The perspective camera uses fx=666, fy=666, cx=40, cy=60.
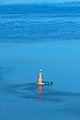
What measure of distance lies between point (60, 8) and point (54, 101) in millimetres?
42968

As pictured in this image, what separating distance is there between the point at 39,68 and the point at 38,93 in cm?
443

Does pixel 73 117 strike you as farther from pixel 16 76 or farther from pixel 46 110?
pixel 16 76

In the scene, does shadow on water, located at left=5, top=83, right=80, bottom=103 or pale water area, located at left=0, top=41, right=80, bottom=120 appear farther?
shadow on water, located at left=5, top=83, right=80, bottom=103

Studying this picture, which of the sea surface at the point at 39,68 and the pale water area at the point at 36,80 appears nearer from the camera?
the pale water area at the point at 36,80

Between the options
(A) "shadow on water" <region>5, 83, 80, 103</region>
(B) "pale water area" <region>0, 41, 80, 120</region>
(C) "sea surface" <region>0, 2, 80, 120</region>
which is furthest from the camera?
(A) "shadow on water" <region>5, 83, 80, 103</region>

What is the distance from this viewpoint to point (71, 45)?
3669cm

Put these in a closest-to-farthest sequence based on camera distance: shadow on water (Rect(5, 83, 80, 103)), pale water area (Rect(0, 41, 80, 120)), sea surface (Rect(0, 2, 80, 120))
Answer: pale water area (Rect(0, 41, 80, 120)) → sea surface (Rect(0, 2, 80, 120)) → shadow on water (Rect(5, 83, 80, 103))

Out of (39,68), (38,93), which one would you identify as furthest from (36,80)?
(39,68)

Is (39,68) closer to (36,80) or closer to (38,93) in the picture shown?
(36,80)

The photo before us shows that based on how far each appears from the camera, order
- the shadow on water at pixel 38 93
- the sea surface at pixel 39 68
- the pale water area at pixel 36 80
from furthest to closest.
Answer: the shadow on water at pixel 38 93, the sea surface at pixel 39 68, the pale water area at pixel 36 80

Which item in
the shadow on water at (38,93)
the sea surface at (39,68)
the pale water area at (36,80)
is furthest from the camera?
the shadow on water at (38,93)

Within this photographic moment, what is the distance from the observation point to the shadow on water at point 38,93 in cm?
2392

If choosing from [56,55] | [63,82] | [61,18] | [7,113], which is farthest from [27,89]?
[61,18]

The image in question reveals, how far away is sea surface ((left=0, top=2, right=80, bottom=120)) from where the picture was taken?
73.7 feet
